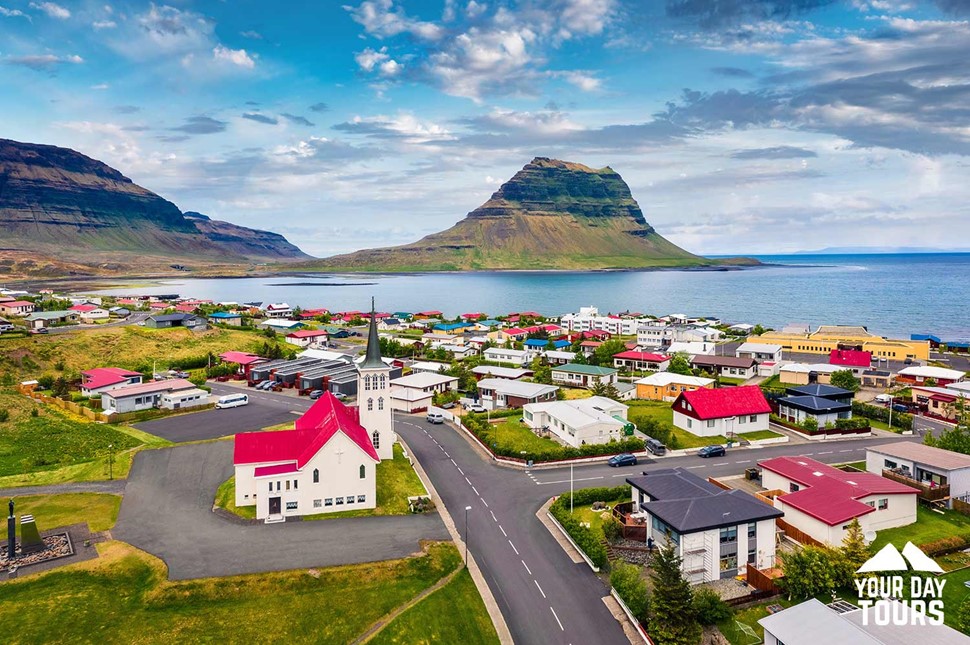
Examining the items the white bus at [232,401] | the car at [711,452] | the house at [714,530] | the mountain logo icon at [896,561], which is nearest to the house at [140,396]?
the white bus at [232,401]

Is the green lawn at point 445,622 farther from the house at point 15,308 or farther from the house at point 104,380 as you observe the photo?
the house at point 15,308

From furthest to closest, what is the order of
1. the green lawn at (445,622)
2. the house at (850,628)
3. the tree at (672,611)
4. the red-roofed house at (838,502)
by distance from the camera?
the red-roofed house at (838,502) < the green lawn at (445,622) < the tree at (672,611) < the house at (850,628)

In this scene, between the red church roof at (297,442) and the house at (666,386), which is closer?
the red church roof at (297,442)

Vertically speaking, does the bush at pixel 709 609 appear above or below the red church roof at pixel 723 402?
below

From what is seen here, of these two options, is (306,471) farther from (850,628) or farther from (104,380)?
(104,380)

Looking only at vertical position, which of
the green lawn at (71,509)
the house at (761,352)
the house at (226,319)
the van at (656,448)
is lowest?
the green lawn at (71,509)

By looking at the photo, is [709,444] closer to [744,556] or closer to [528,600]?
[744,556]

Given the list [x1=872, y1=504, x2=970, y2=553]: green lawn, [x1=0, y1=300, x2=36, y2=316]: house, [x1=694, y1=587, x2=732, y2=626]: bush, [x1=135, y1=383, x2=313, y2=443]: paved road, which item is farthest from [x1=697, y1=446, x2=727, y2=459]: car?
[x1=0, y1=300, x2=36, y2=316]: house
